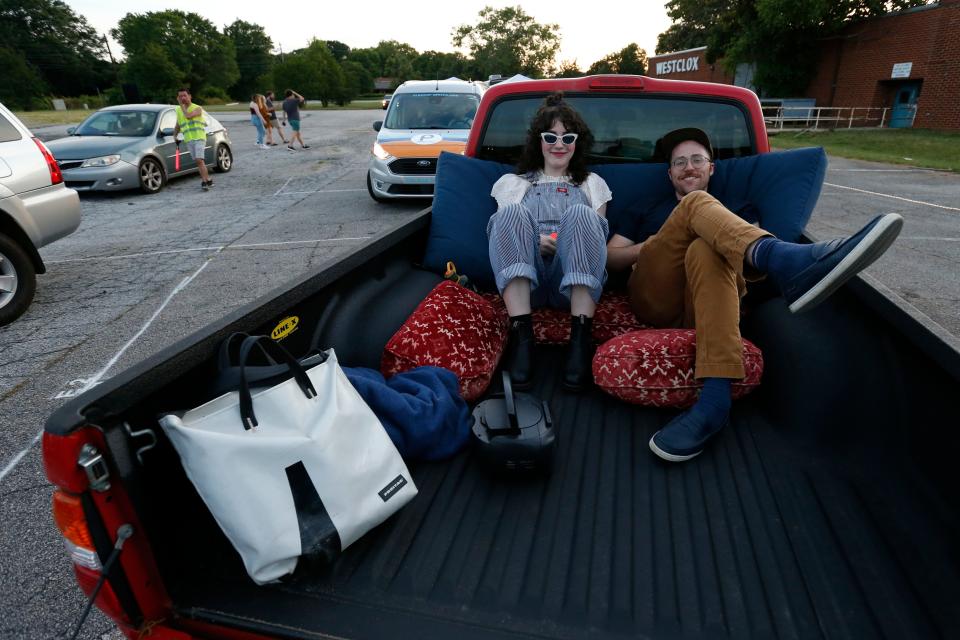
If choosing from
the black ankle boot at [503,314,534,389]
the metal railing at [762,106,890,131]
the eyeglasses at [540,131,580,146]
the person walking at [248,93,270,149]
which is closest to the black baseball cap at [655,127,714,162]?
the eyeglasses at [540,131,580,146]

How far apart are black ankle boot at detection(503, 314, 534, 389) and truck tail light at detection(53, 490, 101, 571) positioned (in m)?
1.70

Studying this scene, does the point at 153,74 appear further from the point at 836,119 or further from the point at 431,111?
the point at 431,111

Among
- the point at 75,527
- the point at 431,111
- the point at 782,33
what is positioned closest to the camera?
the point at 75,527

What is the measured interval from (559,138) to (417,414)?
1835 mm

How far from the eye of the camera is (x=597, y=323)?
9.48ft

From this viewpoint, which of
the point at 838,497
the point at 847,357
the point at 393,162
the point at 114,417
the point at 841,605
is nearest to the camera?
the point at 114,417

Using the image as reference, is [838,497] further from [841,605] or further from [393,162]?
[393,162]

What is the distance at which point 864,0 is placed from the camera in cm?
2583

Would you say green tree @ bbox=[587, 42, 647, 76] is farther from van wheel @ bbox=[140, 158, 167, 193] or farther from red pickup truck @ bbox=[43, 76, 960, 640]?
red pickup truck @ bbox=[43, 76, 960, 640]

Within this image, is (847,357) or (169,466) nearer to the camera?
(169,466)

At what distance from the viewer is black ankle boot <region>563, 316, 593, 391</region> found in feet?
8.20

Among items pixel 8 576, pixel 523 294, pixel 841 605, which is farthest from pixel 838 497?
pixel 8 576

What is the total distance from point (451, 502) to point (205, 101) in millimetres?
75788

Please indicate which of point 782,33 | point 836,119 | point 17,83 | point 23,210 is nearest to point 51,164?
point 23,210
